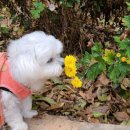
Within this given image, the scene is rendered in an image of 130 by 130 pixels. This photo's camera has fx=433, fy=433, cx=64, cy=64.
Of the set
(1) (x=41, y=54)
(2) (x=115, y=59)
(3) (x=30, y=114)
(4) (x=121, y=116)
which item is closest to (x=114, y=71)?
(2) (x=115, y=59)

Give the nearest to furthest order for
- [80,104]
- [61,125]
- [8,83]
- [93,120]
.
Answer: [8,83] → [61,125] → [93,120] → [80,104]

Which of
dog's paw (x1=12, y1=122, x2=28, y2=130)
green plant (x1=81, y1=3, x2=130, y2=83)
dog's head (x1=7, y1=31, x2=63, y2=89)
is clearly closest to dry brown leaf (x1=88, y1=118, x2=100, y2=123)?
green plant (x1=81, y1=3, x2=130, y2=83)

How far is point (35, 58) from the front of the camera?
2.97 metres

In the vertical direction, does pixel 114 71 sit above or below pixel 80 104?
above

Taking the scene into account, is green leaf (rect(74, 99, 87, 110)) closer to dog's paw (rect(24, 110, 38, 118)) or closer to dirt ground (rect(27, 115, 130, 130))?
dirt ground (rect(27, 115, 130, 130))

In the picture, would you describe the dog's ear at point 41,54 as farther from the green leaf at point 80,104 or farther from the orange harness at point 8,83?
the green leaf at point 80,104

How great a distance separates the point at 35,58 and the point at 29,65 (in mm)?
66

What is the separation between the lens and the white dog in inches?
117

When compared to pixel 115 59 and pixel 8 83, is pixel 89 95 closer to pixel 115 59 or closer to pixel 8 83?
pixel 115 59

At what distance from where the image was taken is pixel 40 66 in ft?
9.84

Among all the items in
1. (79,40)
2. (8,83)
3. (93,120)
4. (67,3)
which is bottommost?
(93,120)

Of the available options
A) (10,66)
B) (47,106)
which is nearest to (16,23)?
(47,106)

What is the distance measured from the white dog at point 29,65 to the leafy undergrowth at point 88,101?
514 millimetres

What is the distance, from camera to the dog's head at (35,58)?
2.96 m
